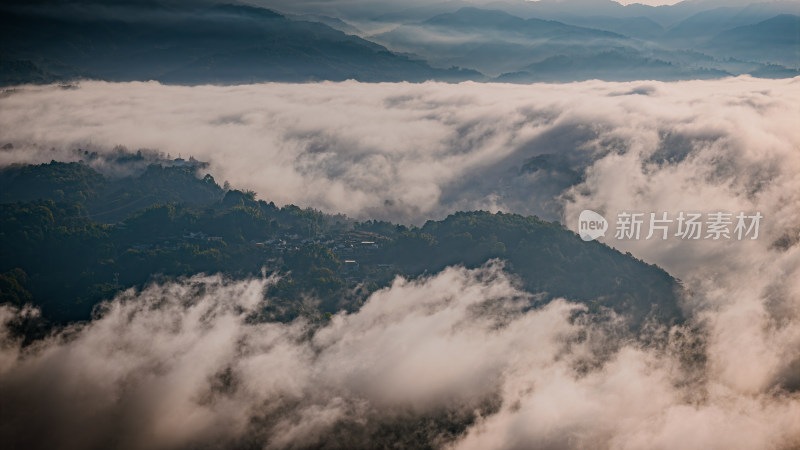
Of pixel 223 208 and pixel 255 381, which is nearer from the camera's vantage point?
pixel 255 381

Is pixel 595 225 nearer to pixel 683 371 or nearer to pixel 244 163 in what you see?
pixel 683 371

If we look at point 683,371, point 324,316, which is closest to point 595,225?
point 683,371

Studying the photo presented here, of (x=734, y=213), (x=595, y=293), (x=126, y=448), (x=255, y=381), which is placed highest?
(x=734, y=213)

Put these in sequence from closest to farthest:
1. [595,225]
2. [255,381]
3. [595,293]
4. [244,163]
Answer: [255,381] → [595,293] → [595,225] → [244,163]

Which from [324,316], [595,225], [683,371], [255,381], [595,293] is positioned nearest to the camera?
[255,381]

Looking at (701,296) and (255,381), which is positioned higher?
(701,296)

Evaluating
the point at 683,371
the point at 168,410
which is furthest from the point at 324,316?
the point at 683,371
